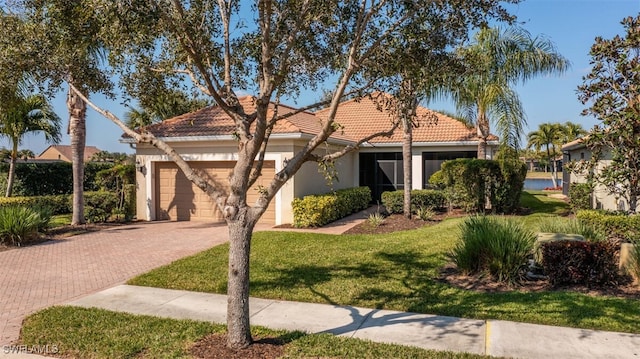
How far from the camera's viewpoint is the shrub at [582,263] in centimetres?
724

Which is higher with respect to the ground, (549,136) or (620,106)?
(549,136)

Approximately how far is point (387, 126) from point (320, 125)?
6635 millimetres

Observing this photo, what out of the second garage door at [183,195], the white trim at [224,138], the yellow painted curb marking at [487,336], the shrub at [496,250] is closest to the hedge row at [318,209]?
the white trim at [224,138]

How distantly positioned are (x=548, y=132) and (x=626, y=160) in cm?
3531

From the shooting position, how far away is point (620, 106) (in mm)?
9297

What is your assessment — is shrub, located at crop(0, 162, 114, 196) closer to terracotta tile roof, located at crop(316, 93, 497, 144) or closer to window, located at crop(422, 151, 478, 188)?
terracotta tile roof, located at crop(316, 93, 497, 144)

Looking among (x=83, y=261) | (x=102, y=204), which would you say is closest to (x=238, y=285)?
(x=83, y=261)

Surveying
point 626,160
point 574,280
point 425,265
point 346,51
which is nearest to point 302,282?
point 425,265

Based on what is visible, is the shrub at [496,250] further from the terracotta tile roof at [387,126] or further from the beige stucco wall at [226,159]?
the terracotta tile roof at [387,126]

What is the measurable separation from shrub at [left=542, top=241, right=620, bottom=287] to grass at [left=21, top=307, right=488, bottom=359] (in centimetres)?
350

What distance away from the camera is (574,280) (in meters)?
7.32

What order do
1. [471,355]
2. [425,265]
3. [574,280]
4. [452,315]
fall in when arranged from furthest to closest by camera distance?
[425,265], [574,280], [452,315], [471,355]

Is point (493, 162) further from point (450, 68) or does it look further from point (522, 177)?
point (450, 68)

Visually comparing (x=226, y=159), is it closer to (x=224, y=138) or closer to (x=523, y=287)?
(x=224, y=138)
